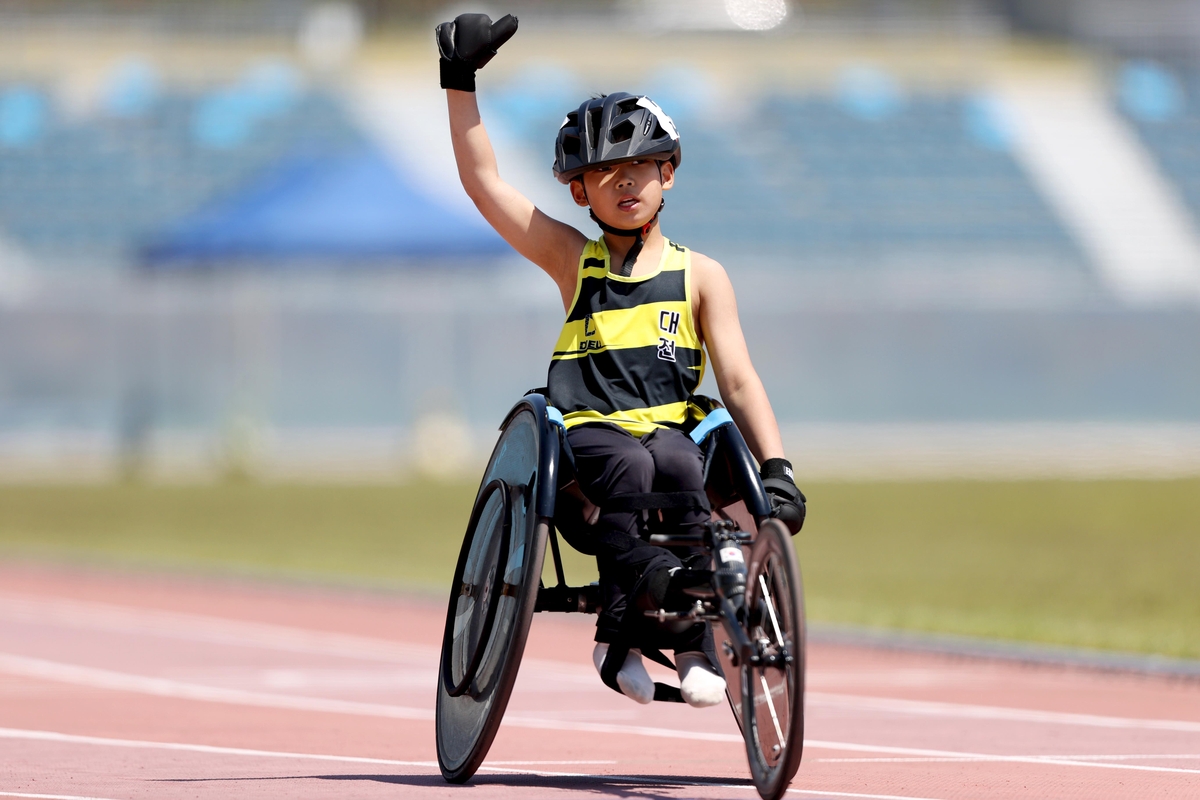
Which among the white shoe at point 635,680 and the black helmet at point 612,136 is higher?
the black helmet at point 612,136

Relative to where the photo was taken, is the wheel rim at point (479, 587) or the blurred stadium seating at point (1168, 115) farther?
the blurred stadium seating at point (1168, 115)

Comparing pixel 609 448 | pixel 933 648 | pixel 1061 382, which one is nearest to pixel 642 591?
pixel 609 448

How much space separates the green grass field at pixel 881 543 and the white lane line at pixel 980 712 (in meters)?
2.50

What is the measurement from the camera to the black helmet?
6059 millimetres

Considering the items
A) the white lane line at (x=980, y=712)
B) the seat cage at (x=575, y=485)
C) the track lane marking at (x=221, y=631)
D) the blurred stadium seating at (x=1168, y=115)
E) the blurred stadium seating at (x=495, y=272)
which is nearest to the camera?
the seat cage at (x=575, y=485)

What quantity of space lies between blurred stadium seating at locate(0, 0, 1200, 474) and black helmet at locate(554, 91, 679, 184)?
26569 mm

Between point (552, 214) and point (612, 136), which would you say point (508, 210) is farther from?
point (552, 214)

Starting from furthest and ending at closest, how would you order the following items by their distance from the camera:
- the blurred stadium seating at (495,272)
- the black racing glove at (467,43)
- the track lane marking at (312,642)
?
1. the blurred stadium seating at (495,272)
2. the track lane marking at (312,642)
3. the black racing glove at (467,43)

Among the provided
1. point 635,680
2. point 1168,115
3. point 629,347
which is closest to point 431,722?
point 635,680

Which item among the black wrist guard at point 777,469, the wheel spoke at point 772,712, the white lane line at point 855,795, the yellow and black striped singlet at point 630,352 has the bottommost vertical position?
the white lane line at point 855,795

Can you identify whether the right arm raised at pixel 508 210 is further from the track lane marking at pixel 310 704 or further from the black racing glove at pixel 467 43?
the track lane marking at pixel 310 704

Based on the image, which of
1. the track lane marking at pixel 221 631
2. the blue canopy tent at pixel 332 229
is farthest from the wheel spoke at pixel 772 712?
the blue canopy tent at pixel 332 229

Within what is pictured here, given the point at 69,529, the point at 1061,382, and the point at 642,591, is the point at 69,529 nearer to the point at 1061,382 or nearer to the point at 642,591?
the point at 642,591

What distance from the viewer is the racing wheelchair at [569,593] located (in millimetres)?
5371
